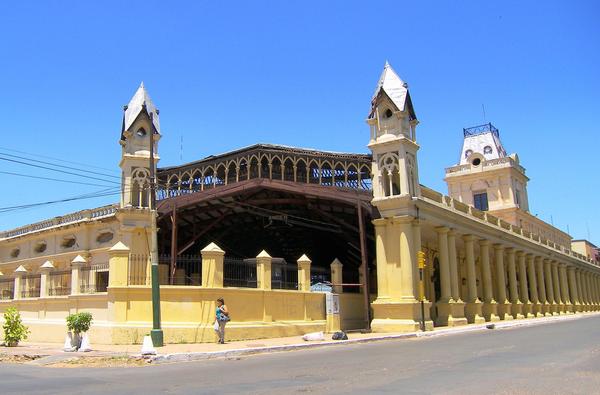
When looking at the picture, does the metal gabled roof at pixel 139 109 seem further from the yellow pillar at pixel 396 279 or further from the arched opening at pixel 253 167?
the yellow pillar at pixel 396 279

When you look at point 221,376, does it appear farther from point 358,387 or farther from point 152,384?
point 358,387

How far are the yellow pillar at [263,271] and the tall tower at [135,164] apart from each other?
9.03 metres

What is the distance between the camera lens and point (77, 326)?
17672mm

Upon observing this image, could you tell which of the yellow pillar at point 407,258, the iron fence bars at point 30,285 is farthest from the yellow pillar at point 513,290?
the iron fence bars at point 30,285

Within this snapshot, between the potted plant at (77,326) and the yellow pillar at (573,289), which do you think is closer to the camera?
the potted plant at (77,326)

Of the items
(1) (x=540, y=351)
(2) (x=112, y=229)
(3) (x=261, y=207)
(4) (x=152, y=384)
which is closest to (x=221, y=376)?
(4) (x=152, y=384)

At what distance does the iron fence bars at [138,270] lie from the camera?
20375 mm

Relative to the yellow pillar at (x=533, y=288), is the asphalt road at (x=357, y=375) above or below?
below

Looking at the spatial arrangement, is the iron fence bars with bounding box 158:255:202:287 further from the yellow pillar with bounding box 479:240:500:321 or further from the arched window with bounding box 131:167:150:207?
the yellow pillar with bounding box 479:240:500:321

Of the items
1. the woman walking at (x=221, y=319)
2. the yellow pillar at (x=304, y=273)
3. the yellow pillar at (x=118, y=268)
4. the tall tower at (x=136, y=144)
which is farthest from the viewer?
the tall tower at (x=136, y=144)

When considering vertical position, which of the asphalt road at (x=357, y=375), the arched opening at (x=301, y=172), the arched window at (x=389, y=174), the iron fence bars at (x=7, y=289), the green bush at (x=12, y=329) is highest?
the arched opening at (x=301, y=172)

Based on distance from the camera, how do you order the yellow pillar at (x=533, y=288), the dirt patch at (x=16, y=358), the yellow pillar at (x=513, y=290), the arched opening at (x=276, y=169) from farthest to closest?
the yellow pillar at (x=533, y=288), the yellow pillar at (x=513, y=290), the arched opening at (x=276, y=169), the dirt patch at (x=16, y=358)

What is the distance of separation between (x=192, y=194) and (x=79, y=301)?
1043cm

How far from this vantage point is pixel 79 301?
21.1m
